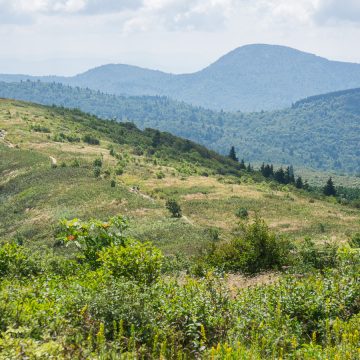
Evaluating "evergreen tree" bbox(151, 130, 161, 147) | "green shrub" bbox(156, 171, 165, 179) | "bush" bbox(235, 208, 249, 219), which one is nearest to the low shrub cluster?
"bush" bbox(235, 208, 249, 219)

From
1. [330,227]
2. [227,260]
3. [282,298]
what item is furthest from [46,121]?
[282,298]

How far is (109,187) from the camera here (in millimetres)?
66250

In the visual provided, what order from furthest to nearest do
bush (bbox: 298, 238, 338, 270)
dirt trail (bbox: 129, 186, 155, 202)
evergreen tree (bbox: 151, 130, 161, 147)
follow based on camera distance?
evergreen tree (bbox: 151, 130, 161, 147)
dirt trail (bbox: 129, 186, 155, 202)
bush (bbox: 298, 238, 338, 270)

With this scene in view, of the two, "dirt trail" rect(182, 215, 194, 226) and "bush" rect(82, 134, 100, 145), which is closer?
"dirt trail" rect(182, 215, 194, 226)

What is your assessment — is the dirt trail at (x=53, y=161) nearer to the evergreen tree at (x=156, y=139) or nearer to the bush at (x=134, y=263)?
the evergreen tree at (x=156, y=139)

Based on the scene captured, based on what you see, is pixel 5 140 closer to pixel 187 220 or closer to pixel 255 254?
pixel 187 220

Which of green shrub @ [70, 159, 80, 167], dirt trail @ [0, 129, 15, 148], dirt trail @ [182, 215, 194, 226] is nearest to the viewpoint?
dirt trail @ [182, 215, 194, 226]

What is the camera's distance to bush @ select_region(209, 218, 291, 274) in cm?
2150

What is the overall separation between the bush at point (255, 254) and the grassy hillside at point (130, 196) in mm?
16342

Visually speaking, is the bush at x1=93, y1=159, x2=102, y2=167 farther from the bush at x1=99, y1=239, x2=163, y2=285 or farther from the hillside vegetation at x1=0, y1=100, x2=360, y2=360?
the bush at x1=99, y1=239, x2=163, y2=285

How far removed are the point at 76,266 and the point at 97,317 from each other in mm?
7379

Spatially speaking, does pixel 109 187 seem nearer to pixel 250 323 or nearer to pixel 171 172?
pixel 171 172

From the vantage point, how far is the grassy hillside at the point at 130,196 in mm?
52719

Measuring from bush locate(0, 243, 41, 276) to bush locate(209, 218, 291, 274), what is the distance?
26.7 ft
